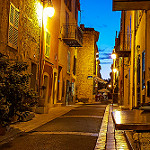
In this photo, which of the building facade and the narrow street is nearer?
the narrow street

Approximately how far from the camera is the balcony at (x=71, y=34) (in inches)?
799

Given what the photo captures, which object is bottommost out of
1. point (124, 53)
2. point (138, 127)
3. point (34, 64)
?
point (138, 127)

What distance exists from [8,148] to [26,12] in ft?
27.2

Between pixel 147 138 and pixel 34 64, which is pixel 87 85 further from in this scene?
pixel 147 138

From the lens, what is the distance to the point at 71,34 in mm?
21500

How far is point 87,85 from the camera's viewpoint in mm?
33500

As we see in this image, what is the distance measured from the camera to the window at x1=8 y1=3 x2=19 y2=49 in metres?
10.1

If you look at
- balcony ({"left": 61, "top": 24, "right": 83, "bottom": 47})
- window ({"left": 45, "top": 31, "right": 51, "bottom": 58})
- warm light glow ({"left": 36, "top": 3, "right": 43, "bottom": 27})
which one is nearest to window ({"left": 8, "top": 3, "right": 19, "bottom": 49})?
warm light glow ({"left": 36, "top": 3, "right": 43, "bottom": 27})

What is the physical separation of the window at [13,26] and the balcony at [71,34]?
9303 millimetres

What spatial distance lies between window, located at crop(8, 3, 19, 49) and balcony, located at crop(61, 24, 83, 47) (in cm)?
930

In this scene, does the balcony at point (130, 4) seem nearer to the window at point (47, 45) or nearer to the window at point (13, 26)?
the window at point (13, 26)

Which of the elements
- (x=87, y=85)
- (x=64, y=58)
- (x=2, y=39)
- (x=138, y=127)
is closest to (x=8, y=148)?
(x=138, y=127)

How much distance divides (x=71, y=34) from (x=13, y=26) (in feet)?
37.5

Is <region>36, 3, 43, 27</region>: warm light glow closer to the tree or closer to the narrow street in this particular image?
the narrow street
